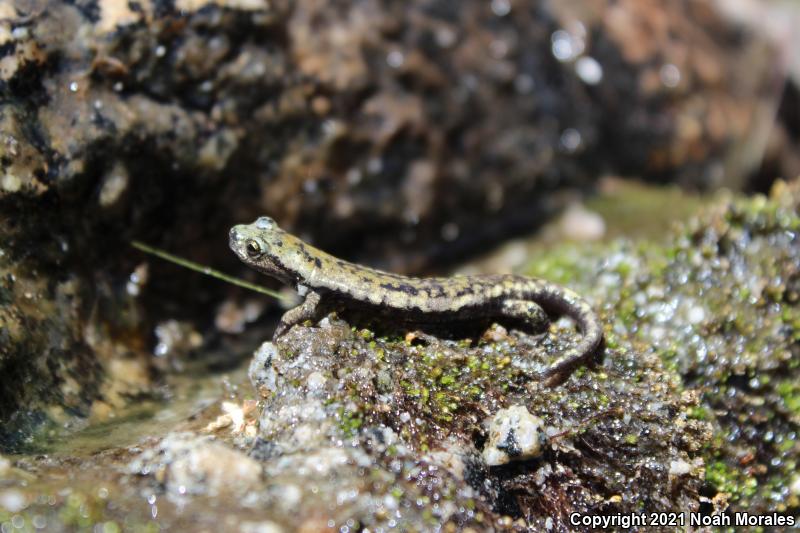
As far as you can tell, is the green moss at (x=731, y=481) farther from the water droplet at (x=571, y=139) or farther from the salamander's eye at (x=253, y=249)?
the water droplet at (x=571, y=139)

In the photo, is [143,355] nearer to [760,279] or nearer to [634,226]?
[760,279]

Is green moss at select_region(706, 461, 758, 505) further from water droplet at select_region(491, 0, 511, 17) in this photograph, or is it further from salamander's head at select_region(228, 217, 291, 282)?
water droplet at select_region(491, 0, 511, 17)

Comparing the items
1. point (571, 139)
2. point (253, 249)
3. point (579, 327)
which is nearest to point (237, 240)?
point (253, 249)

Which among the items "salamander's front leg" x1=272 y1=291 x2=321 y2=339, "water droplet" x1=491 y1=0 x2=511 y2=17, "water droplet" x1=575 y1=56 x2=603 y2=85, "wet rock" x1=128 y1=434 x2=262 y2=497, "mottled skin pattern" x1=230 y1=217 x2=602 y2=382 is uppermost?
"water droplet" x1=575 y1=56 x2=603 y2=85

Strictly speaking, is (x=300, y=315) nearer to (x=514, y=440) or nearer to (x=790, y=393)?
(x=514, y=440)

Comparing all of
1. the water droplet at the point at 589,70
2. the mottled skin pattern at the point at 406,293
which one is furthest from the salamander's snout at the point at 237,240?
the water droplet at the point at 589,70

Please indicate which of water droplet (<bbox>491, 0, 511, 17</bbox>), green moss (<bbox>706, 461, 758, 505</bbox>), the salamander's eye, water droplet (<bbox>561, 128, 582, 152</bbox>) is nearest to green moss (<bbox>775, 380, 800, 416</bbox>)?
green moss (<bbox>706, 461, 758, 505</bbox>)

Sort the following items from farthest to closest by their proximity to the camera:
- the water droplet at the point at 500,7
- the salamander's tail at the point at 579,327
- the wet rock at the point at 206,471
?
the water droplet at the point at 500,7, the salamander's tail at the point at 579,327, the wet rock at the point at 206,471
